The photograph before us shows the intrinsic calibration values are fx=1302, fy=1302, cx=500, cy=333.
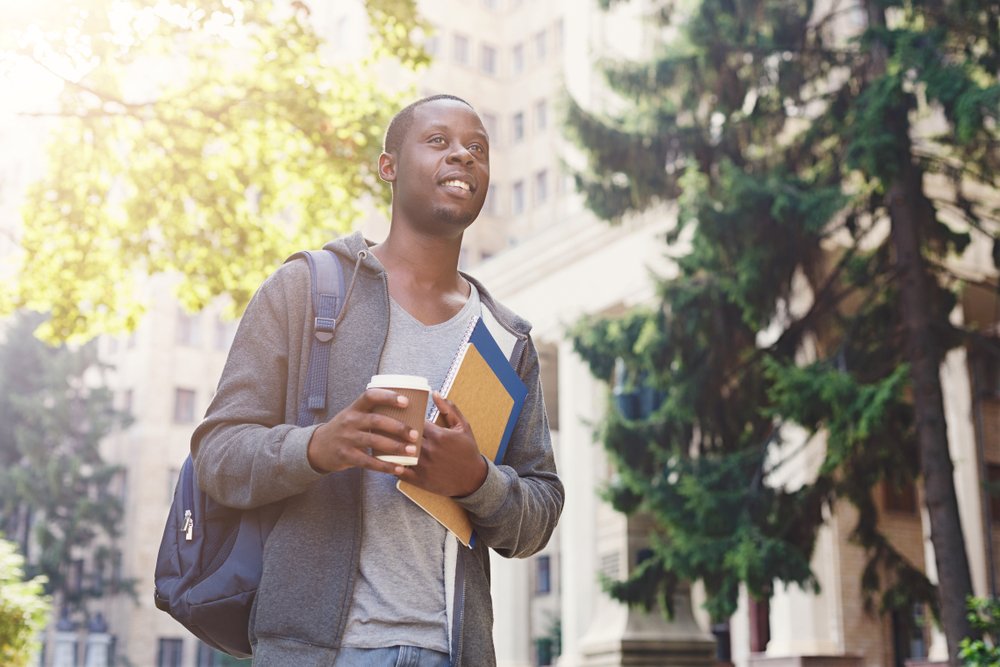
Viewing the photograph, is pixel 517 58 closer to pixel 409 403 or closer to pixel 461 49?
pixel 461 49

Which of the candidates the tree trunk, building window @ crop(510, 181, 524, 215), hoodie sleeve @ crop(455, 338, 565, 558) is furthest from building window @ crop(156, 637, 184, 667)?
hoodie sleeve @ crop(455, 338, 565, 558)

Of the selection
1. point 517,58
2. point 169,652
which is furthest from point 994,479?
point 169,652

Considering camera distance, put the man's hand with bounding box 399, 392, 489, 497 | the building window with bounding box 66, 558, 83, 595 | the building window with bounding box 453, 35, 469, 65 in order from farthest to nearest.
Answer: the building window with bounding box 453, 35, 469, 65
the building window with bounding box 66, 558, 83, 595
the man's hand with bounding box 399, 392, 489, 497

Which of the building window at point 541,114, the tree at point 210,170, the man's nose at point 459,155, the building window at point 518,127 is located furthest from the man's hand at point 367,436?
the building window at point 518,127

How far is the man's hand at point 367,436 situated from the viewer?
2.20m

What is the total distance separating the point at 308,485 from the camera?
95.4 inches

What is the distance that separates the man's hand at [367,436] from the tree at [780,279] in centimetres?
998

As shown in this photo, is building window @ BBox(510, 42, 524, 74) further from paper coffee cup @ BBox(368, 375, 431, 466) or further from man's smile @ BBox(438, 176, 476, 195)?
paper coffee cup @ BBox(368, 375, 431, 466)

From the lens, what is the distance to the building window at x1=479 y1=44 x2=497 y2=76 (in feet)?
183

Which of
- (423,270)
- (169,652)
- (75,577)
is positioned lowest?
(169,652)

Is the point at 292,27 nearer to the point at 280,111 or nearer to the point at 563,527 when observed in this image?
the point at 280,111

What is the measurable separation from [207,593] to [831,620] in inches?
847

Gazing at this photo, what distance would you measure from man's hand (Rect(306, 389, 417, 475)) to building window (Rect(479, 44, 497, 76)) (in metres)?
54.6

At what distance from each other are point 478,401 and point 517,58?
54742 mm
